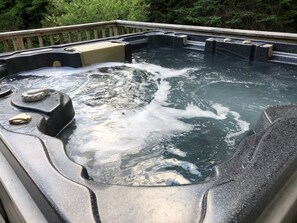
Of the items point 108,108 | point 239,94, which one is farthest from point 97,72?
point 239,94

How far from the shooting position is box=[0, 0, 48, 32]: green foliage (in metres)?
9.10

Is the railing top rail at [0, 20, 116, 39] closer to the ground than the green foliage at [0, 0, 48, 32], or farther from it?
farther from it

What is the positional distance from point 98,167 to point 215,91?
1.43m

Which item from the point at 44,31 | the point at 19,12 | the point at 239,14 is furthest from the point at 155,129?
the point at 19,12

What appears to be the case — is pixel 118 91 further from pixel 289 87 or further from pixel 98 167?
pixel 289 87

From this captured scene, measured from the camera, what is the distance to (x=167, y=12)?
8500 millimetres

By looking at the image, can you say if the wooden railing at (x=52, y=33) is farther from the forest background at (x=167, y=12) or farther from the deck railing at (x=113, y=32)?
the forest background at (x=167, y=12)

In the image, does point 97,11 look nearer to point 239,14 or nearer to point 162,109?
point 239,14

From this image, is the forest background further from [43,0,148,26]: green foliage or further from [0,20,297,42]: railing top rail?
[0,20,297,42]: railing top rail

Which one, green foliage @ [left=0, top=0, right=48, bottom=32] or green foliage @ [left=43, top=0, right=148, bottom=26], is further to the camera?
green foliage @ [left=0, top=0, right=48, bottom=32]

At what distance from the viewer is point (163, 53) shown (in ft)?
12.5

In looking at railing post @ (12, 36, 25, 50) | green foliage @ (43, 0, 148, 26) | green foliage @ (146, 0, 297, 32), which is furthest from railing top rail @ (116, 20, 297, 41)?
green foliage @ (146, 0, 297, 32)

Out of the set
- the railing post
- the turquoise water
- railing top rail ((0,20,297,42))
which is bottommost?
the turquoise water

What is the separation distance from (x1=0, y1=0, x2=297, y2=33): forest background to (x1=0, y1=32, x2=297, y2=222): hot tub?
2232 mm
